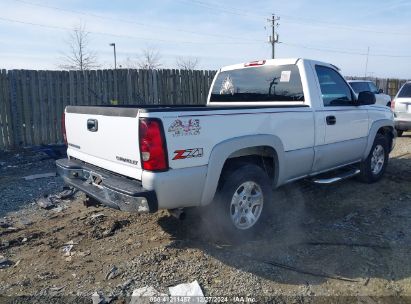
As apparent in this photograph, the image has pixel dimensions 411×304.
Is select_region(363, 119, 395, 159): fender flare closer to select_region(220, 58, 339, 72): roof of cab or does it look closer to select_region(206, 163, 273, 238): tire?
select_region(220, 58, 339, 72): roof of cab

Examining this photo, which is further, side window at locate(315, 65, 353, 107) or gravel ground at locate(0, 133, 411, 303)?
side window at locate(315, 65, 353, 107)

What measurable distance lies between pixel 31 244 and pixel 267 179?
2726 millimetres

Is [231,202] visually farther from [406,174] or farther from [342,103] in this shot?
[406,174]

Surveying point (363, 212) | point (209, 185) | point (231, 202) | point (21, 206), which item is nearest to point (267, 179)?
point (231, 202)

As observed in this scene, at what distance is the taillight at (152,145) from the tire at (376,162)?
4.06 m

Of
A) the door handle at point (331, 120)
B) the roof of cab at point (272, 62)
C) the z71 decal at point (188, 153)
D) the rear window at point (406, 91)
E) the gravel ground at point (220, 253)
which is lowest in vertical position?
the gravel ground at point (220, 253)

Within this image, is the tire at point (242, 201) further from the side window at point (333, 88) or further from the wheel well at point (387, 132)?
the wheel well at point (387, 132)

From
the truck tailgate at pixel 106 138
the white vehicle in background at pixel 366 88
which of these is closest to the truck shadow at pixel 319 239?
the truck tailgate at pixel 106 138

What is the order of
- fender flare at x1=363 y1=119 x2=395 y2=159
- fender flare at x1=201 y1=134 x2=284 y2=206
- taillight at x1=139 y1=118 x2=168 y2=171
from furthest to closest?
fender flare at x1=363 y1=119 x2=395 y2=159, fender flare at x1=201 y1=134 x2=284 y2=206, taillight at x1=139 y1=118 x2=168 y2=171

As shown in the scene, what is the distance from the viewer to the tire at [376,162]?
6.01 meters

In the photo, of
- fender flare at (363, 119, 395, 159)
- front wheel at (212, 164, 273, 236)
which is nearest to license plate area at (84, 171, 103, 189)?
front wheel at (212, 164, 273, 236)

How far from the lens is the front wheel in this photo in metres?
3.75

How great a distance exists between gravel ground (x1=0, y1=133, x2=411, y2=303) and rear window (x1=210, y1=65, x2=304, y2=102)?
4.92 feet

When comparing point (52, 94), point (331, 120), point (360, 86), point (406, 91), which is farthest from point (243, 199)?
point (360, 86)
